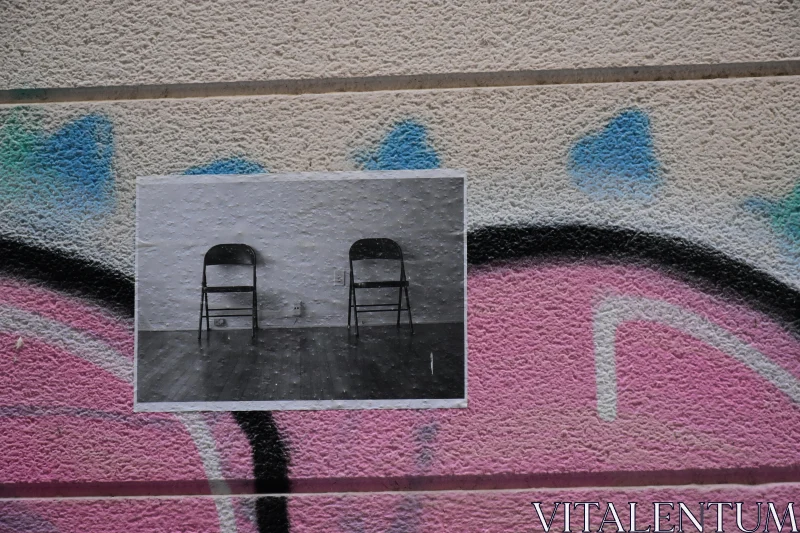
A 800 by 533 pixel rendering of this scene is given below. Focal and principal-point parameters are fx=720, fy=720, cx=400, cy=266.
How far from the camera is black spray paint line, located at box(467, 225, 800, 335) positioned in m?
2.21

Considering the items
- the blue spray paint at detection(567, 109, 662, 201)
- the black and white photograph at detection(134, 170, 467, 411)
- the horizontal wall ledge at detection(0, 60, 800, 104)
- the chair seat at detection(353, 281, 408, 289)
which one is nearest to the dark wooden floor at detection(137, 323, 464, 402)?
the black and white photograph at detection(134, 170, 467, 411)

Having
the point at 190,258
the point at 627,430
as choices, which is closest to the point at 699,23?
the point at 627,430

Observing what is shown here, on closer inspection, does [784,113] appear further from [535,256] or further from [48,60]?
[48,60]

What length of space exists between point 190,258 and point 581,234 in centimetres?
123

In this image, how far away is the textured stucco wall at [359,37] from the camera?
220 centimetres

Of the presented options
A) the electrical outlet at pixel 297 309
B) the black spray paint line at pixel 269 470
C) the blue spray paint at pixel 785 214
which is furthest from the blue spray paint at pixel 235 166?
the blue spray paint at pixel 785 214

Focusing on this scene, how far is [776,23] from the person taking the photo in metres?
2.20

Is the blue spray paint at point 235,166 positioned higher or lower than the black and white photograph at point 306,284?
higher

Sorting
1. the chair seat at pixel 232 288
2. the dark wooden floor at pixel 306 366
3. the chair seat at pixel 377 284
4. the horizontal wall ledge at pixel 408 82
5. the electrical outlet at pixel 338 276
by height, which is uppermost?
the horizontal wall ledge at pixel 408 82

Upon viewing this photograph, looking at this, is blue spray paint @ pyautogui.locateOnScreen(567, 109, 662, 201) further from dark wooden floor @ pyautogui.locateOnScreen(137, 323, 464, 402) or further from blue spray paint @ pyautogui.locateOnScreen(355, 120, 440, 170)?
dark wooden floor @ pyautogui.locateOnScreen(137, 323, 464, 402)

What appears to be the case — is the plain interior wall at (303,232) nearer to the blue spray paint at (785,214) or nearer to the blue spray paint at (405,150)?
the blue spray paint at (405,150)

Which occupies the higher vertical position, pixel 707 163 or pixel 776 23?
pixel 776 23

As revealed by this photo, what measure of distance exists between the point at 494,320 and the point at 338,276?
0.51 m

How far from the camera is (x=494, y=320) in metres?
2.24
